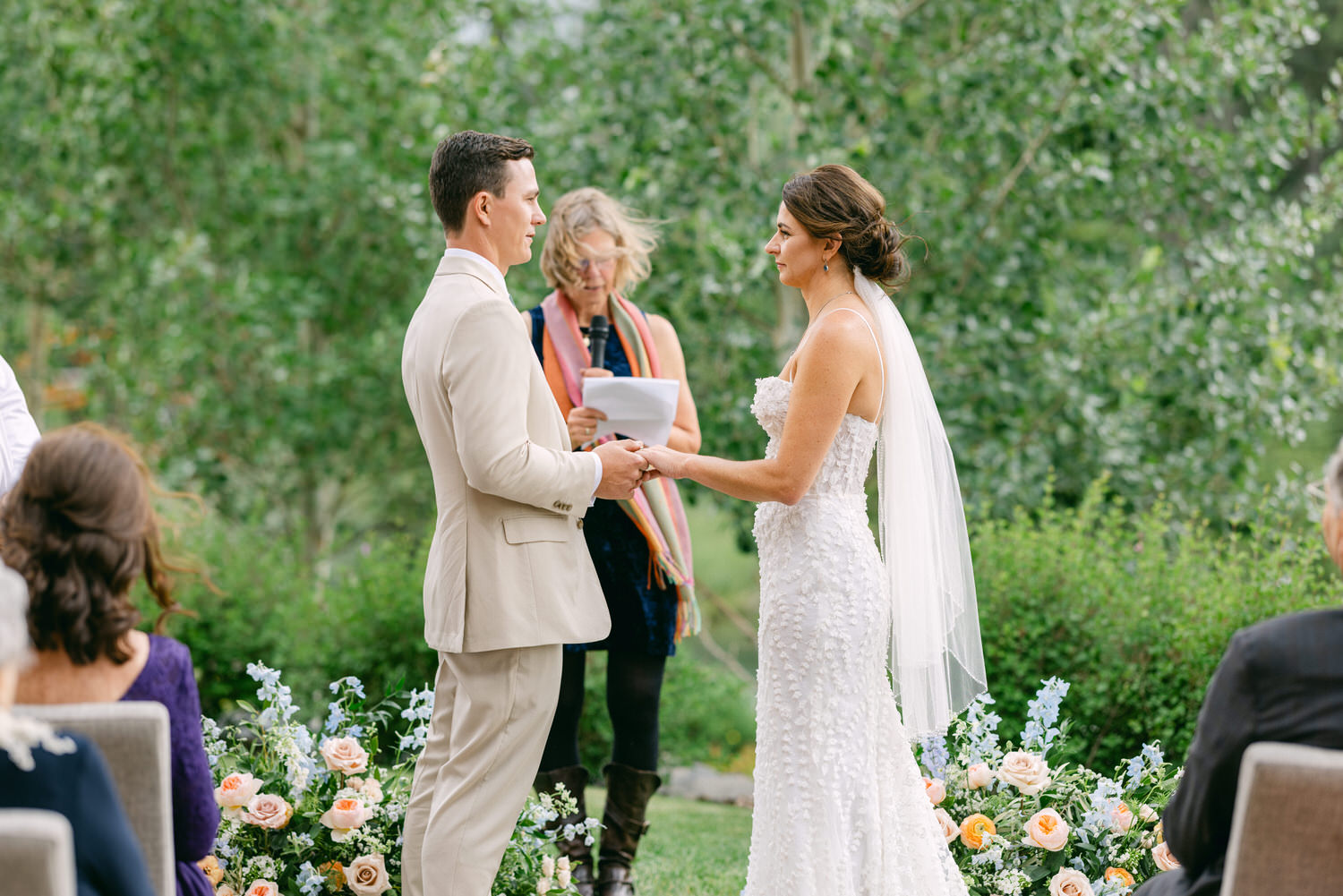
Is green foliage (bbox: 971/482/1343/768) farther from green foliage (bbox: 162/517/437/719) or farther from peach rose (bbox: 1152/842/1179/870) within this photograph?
green foliage (bbox: 162/517/437/719)

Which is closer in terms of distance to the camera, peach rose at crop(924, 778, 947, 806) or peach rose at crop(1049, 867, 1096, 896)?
peach rose at crop(1049, 867, 1096, 896)

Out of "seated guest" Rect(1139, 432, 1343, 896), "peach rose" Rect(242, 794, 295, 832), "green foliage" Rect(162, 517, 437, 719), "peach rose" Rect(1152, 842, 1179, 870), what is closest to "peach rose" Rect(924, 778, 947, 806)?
"peach rose" Rect(1152, 842, 1179, 870)

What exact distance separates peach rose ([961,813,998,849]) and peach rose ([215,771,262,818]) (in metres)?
1.79

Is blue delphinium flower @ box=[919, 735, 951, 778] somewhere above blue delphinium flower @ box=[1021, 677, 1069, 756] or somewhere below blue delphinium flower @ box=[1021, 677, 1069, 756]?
below

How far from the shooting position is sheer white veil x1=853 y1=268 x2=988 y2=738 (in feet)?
10.00

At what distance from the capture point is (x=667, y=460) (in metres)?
3.01

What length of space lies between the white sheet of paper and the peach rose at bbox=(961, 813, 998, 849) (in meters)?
1.25

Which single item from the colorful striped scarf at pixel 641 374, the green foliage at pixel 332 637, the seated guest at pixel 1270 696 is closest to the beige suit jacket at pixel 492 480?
the colorful striped scarf at pixel 641 374

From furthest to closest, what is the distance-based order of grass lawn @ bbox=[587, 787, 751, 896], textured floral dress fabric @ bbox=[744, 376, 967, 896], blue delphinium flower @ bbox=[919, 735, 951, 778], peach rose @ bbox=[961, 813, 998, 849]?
grass lawn @ bbox=[587, 787, 751, 896] → blue delphinium flower @ bbox=[919, 735, 951, 778] → peach rose @ bbox=[961, 813, 998, 849] → textured floral dress fabric @ bbox=[744, 376, 967, 896]

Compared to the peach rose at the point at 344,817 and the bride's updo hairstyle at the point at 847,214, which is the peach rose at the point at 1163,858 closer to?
the bride's updo hairstyle at the point at 847,214

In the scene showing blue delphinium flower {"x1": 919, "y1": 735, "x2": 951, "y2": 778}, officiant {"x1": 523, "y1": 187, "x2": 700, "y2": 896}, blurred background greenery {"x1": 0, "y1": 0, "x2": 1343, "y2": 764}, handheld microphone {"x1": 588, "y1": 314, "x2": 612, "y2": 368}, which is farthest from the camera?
blurred background greenery {"x1": 0, "y1": 0, "x2": 1343, "y2": 764}

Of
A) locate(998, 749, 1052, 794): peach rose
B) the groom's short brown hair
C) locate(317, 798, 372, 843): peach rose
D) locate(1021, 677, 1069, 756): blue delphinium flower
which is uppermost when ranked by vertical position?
the groom's short brown hair

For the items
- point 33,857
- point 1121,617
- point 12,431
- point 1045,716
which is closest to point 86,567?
point 33,857

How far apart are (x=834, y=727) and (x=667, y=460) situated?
758 millimetres
